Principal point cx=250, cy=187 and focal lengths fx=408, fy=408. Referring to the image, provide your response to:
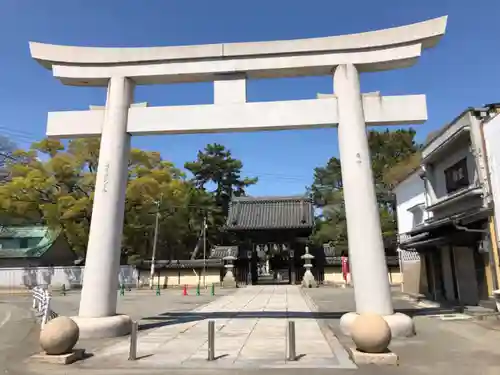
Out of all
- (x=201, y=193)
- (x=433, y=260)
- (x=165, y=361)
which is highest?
(x=201, y=193)

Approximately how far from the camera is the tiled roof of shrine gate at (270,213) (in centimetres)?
3844

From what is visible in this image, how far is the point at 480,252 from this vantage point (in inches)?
585

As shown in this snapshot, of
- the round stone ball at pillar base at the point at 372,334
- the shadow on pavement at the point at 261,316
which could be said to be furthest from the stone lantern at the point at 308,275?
the round stone ball at pillar base at the point at 372,334

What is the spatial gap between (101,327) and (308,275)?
89.3 feet

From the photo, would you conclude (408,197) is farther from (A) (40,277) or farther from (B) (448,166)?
(A) (40,277)

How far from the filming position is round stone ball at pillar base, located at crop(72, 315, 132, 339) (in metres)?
10.1

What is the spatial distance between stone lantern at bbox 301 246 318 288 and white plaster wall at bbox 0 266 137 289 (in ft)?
55.9

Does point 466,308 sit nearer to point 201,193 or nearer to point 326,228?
point 326,228

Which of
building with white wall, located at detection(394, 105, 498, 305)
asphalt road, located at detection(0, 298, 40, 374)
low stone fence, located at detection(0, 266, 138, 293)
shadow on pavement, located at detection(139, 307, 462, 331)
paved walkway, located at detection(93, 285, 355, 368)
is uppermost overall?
building with white wall, located at detection(394, 105, 498, 305)

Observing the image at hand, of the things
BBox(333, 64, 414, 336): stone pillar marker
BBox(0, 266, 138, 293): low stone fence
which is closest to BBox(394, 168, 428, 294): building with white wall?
BBox(333, 64, 414, 336): stone pillar marker

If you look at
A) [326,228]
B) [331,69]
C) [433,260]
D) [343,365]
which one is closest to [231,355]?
[343,365]

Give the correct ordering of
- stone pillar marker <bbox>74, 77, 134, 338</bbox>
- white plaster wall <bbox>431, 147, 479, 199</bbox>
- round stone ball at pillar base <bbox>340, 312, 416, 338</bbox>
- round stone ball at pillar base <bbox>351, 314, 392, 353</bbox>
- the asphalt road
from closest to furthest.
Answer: round stone ball at pillar base <bbox>351, 314, 392, 353</bbox>, the asphalt road, round stone ball at pillar base <bbox>340, 312, 416, 338</bbox>, stone pillar marker <bbox>74, 77, 134, 338</bbox>, white plaster wall <bbox>431, 147, 479, 199</bbox>

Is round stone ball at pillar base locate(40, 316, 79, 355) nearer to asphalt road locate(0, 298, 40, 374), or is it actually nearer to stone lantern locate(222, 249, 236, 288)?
asphalt road locate(0, 298, 40, 374)

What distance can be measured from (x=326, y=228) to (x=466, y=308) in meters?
32.8
